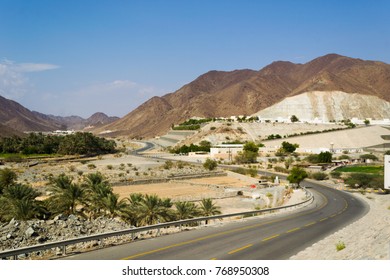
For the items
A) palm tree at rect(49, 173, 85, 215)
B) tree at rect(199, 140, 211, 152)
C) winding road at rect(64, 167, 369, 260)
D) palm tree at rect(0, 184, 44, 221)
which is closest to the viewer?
winding road at rect(64, 167, 369, 260)

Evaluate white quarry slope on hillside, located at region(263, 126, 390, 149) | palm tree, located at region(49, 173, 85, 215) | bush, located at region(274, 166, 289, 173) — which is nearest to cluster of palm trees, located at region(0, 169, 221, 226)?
palm tree, located at region(49, 173, 85, 215)

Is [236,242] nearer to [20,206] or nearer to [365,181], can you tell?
[20,206]

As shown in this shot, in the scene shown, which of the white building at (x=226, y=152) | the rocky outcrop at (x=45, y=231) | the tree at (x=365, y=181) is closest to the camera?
the rocky outcrop at (x=45, y=231)

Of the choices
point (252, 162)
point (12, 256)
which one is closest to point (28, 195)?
point (12, 256)

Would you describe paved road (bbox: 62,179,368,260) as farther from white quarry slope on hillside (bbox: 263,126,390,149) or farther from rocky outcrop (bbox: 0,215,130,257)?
white quarry slope on hillside (bbox: 263,126,390,149)

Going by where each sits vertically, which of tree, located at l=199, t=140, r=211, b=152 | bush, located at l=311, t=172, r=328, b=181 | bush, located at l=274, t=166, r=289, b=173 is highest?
tree, located at l=199, t=140, r=211, b=152

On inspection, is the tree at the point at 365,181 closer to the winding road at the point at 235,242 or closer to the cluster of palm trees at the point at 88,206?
the winding road at the point at 235,242

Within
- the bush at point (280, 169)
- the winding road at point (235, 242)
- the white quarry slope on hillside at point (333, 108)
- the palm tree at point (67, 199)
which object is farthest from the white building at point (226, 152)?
the white quarry slope on hillside at point (333, 108)

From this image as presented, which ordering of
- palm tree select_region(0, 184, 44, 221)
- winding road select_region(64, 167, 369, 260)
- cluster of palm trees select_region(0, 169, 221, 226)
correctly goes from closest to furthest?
1. winding road select_region(64, 167, 369, 260)
2. palm tree select_region(0, 184, 44, 221)
3. cluster of palm trees select_region(0, 169, 221, 226)
